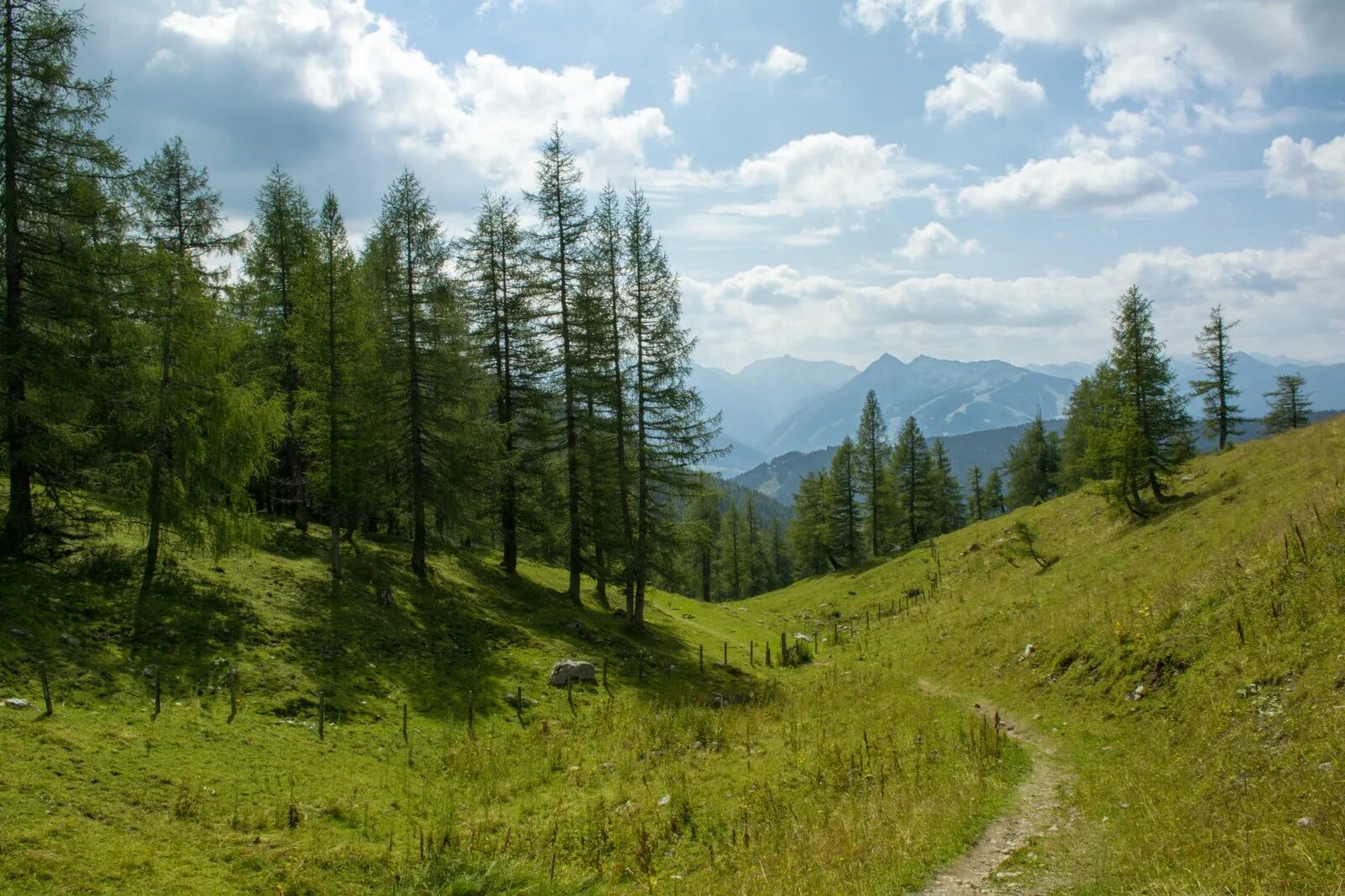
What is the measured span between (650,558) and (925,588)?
22.4 metres

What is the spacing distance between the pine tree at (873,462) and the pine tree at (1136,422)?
24.5 m

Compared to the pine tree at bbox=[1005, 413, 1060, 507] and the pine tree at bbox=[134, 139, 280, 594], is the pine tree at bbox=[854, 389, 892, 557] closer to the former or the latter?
the pine tree at bbox=[1005, 413, 1060, 507]

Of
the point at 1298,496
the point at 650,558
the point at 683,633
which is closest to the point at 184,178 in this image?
the point at 650,558

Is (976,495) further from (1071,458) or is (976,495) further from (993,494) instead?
(1071,458)

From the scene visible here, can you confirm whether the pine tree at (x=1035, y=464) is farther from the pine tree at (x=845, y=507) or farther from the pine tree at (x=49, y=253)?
the pine tree at (x=49, y=253)

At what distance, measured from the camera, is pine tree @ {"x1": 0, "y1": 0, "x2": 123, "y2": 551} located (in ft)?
55.1

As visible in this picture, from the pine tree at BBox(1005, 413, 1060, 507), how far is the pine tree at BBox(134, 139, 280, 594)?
75.0 meters

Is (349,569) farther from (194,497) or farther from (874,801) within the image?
(874,801)

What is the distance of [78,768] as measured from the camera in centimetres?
1039

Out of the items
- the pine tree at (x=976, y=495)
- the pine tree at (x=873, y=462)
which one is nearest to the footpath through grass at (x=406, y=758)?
the pine tree at (x=873, y=462)

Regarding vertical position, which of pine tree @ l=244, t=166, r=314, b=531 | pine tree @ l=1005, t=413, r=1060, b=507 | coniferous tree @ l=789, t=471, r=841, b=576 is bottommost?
coniferous tree @ l=789, t=471, r=841, b=576

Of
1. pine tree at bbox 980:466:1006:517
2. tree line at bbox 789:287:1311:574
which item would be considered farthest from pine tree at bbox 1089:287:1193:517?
pine tree at bbox 980:466:1006:517

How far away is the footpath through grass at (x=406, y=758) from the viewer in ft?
31.1

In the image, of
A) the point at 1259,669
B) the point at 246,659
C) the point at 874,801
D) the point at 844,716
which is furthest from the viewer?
the point at 844,716
